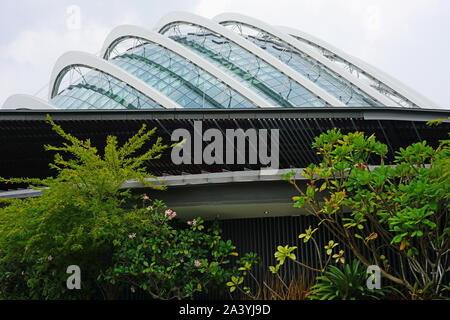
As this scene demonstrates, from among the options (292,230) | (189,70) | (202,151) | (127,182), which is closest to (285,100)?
(189,70)

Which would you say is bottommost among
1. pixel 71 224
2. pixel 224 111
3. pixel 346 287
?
pixel 346 287

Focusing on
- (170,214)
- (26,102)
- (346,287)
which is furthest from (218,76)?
(346,287)

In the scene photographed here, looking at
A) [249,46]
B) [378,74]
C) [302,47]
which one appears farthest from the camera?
[302,47]

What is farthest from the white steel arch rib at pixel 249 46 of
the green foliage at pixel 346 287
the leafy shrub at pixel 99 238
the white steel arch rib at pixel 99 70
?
the green foliage at pixel 346 287

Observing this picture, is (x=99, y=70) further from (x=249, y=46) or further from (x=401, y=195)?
(x=401, y=195)

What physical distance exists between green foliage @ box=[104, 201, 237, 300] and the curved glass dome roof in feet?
33.8

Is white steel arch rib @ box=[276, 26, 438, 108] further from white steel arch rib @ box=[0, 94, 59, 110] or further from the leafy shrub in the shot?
the leafy shrub

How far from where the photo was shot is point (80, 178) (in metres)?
13.3

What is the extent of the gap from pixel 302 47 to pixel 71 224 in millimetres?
20471

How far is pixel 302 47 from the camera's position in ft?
96.7

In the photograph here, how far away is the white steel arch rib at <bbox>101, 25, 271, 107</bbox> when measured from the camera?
23.5 m

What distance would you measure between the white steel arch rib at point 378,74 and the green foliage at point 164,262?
17.5m

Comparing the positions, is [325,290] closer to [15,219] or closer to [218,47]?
[15,219]

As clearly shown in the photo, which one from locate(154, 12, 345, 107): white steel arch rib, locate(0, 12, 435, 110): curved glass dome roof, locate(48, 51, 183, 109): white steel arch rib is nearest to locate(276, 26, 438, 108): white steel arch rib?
locate(0, 12, 435, 110): curved glass dome roof
